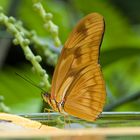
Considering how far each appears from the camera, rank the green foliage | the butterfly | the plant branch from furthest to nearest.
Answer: the green foliage → the plant branch → the butterfly

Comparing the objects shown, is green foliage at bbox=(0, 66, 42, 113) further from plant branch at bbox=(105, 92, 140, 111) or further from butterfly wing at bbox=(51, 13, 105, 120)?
butterfly wing at bbox=(51, 13, 105, 120)

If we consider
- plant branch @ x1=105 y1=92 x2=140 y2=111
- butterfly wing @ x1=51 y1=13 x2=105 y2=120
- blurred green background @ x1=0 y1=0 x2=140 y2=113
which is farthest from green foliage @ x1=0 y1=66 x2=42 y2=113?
butterfly wing @ x1=51 y1=13 x2=105 y2=120

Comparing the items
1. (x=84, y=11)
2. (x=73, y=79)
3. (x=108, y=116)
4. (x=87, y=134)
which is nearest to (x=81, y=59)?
(x=73, y=79)

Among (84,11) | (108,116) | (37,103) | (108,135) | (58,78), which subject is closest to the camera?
(108,135)

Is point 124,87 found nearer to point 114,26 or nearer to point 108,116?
point 114,26

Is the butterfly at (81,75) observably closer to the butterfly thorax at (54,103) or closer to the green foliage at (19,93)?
the butterfly thorax at (54,103)

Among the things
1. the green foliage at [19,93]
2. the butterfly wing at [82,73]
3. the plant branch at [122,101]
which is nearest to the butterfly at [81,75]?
the butterfly wing at [82,73]

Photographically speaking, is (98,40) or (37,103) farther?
(37,103)
